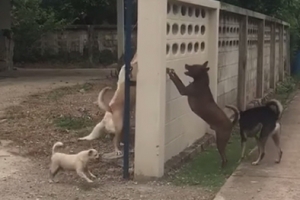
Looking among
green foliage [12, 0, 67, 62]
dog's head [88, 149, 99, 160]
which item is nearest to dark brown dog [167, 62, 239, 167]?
dog's head [88, 149, 99, 160]

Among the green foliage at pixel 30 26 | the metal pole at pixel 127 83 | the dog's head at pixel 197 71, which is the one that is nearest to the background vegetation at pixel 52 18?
the green foliage at pixel 30 26

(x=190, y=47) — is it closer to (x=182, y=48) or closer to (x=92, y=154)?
(x=182, y=48)

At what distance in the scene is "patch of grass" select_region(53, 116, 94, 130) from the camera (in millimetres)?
10077

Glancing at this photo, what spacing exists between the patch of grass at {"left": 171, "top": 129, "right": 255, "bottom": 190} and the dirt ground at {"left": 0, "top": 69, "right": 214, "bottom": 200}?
0.26 m

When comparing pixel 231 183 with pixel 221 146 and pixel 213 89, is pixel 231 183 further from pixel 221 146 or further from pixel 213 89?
pixel 213 89

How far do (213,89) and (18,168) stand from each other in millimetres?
3157

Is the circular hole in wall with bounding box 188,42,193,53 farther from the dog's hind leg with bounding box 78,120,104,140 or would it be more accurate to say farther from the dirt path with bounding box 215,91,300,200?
the dirt path with bounding box 215,91,300,200

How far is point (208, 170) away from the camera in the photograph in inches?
302

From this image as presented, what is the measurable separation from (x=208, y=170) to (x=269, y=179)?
76 centimetres

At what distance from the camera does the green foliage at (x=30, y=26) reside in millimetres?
24578

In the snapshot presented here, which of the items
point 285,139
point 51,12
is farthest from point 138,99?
point 51,12

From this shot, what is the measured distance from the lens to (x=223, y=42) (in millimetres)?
10656

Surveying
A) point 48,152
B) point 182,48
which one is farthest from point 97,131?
point 182,48

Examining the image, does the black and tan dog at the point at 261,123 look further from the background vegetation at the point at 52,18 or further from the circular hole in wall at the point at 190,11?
the background vegetation at the point at 52,18
